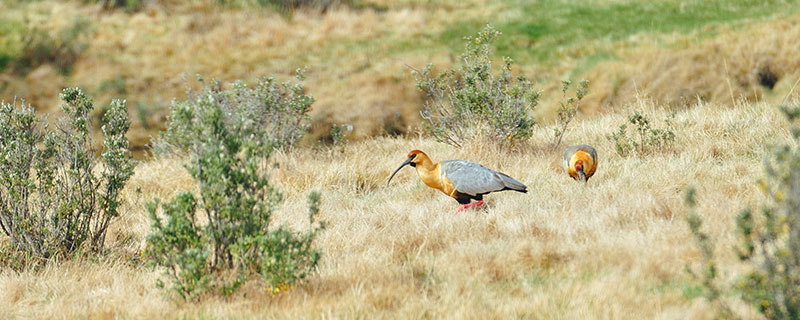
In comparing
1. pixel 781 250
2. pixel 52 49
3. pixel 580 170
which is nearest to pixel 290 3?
pixel 52 49

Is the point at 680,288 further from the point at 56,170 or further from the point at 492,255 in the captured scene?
the point at 56,170

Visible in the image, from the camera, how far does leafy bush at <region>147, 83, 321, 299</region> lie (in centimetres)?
337

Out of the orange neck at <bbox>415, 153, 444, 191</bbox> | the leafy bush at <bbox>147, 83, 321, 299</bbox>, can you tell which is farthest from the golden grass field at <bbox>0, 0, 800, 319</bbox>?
the orange neck at <bbox>415, 153, 444, 191</bbox>

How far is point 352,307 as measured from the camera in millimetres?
3102

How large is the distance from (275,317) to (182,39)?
12347 mm

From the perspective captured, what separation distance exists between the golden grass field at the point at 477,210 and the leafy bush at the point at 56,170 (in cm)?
25

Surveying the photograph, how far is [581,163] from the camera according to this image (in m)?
5.30

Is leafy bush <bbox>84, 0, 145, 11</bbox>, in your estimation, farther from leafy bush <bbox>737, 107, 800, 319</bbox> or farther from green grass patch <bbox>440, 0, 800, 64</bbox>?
leafy bush <bbox>737, 107, 800, 319</bbox>

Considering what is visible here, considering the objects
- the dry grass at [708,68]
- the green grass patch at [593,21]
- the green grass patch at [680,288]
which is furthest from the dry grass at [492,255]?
the green grass patch at [593,21]

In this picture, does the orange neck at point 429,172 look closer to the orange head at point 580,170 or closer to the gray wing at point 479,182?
the gray wing at point 479,182

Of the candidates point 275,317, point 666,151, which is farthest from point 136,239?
point 666,151

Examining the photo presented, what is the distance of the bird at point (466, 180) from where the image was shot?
15.6 ft

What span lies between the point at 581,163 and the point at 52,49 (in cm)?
1237

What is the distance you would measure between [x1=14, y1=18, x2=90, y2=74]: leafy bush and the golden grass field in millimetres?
263
